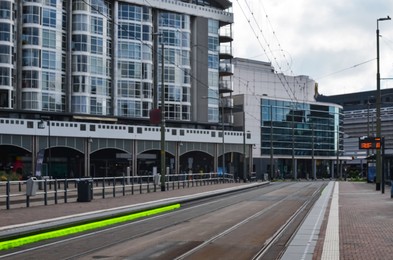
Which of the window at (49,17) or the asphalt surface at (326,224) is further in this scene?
the window at (49,17)

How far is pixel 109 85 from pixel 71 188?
1870 inches

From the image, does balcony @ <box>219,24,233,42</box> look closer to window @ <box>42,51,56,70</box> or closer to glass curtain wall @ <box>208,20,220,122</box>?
glass curtain wall @ <box>208,20,220,122</box>

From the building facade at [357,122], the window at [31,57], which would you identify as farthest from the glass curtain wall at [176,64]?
the building facade at [357,122]

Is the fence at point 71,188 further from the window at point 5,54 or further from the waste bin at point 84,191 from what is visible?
the window at point 5,54

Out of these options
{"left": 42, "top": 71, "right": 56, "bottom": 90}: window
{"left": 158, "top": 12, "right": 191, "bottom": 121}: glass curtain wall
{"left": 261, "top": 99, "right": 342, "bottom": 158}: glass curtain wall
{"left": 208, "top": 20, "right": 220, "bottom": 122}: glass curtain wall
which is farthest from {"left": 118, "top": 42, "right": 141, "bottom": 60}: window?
{"left": 261, "top": 99, "right": 342, "bottom": 158}: glass curtain wall

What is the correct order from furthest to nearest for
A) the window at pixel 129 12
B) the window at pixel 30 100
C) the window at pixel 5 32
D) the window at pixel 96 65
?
the window at pixel 129 12, the window at pixel 96 65, the window at pixel 30 100, the window at pixel 5 32

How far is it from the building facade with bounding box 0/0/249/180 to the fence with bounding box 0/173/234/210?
74.8ft

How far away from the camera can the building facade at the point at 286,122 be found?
106 metres

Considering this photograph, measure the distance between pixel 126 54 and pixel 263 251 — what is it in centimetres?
6942

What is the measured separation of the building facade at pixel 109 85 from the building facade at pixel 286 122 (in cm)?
1627

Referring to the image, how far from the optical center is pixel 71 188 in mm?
31734

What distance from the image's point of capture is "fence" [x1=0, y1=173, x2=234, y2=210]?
21984 mm

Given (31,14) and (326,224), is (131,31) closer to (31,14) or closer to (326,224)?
(31,14)

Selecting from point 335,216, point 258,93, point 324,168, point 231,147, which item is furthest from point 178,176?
point 324,168
